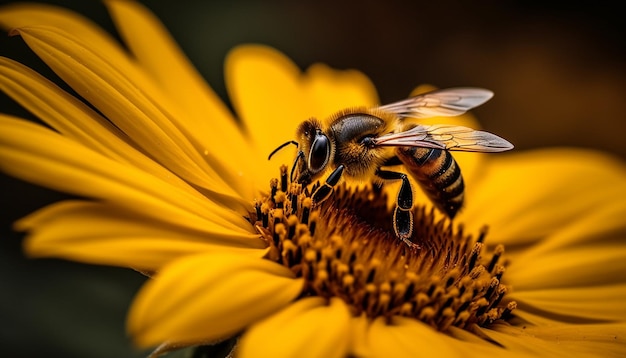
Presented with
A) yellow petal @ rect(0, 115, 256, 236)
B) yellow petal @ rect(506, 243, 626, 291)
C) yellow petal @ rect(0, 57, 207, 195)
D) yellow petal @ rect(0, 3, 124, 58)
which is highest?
yellow petal @ rect(0, 3, 124, 58)

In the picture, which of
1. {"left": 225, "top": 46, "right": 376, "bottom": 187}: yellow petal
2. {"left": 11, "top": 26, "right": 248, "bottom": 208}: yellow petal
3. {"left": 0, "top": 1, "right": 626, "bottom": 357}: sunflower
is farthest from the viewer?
{"left": 225, "top": 46, "right": 376, "bottom": 187}: yellow petal

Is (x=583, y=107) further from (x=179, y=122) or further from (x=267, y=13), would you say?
(x=179, y=122)

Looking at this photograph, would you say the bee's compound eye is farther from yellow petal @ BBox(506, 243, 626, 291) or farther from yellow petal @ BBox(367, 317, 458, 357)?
yellow petal @ BBox(506, 243, 626, 291)

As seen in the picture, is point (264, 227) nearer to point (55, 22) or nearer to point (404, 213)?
point (404, 213)

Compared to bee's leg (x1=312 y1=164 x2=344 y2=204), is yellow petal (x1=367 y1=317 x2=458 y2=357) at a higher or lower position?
lower

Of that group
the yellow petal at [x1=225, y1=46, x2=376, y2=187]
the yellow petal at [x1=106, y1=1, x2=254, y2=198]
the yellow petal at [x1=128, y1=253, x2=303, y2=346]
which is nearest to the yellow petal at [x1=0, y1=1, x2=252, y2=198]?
the yellow petal at [x1=106, y1=1, x2=254, y2=198]

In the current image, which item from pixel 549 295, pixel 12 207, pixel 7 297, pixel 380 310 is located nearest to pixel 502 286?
pixel 549 295
